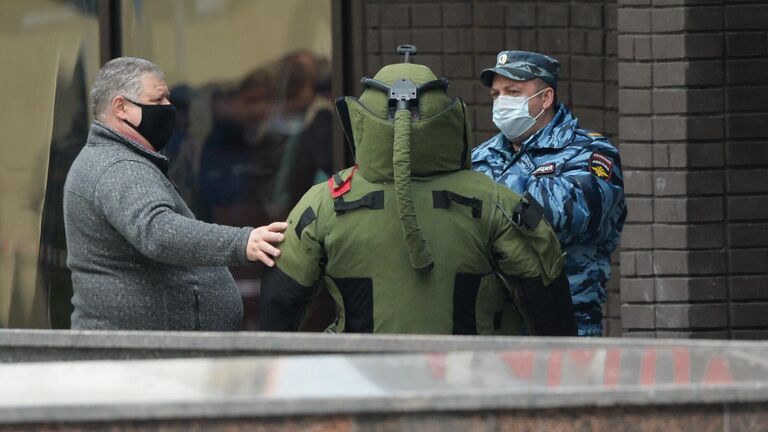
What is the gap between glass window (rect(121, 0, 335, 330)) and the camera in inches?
311

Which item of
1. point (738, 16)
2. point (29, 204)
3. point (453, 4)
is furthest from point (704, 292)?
point (29, 204)

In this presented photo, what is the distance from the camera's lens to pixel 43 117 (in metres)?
8.03

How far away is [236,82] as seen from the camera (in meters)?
7.93

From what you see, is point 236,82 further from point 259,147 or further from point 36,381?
point 36,381

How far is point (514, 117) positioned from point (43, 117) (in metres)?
3.34

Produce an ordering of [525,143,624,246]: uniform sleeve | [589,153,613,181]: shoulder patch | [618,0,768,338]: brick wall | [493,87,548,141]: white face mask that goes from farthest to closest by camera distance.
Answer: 1. [618,0,768,338]: brick wall
2. [493,87,548,141]: white face mask
3. [589,153,613,181]: shoulder patch
4. [525,143,624,246]: uniform sleeve

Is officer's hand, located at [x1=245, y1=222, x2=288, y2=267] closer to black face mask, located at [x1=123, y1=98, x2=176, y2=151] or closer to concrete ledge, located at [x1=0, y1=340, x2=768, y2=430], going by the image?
black face mask, located at [x1=123, y1=98, x2=176, y2=151]

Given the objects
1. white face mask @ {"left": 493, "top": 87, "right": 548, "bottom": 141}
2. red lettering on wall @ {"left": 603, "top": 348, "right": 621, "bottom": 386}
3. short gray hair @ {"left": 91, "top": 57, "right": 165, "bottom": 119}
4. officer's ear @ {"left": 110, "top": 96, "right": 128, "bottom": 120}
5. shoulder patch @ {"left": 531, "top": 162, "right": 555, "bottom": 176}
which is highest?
short gray hair @ {"left": 91, "top": 57, "right": 165, "bottom": 119}

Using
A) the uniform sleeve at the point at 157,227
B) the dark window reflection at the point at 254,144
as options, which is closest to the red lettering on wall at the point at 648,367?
the uniform sleeve at the point at 157,227

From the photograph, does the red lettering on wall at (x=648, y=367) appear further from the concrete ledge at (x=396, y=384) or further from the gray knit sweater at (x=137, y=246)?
the gray knit sweater at (x=137, y=246)

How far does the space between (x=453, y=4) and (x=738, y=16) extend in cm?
131

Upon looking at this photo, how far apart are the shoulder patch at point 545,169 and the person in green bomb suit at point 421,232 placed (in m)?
0.61

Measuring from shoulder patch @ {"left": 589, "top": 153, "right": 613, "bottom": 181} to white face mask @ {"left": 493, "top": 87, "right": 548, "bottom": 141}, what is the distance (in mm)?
291

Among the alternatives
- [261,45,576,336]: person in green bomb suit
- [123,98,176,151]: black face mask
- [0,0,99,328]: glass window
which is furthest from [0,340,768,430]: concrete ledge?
[0,0,99,328]: glass window
